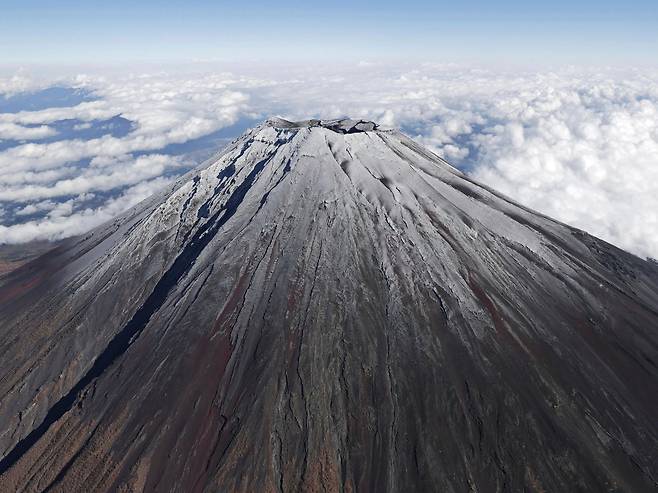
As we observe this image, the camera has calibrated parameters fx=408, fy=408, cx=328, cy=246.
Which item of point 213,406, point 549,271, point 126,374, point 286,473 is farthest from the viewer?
point 549,271

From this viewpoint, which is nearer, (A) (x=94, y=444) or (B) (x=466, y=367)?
(A) (x=94, y=444)

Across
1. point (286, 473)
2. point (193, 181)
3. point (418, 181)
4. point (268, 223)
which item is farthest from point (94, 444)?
point (418, 181)

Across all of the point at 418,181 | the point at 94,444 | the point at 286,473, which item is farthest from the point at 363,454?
the point at 418,181

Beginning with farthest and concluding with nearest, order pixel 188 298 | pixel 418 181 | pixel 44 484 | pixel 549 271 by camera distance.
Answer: pixel 418 181
pixel 549 271
pixel 188 298
pixel 44 484

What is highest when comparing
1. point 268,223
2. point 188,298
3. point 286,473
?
point 268,223

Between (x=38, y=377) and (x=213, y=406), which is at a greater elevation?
(x=213, y=406)

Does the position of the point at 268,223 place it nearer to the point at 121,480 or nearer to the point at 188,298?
the point at 188,298

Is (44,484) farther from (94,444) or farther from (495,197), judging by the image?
(495,197)
